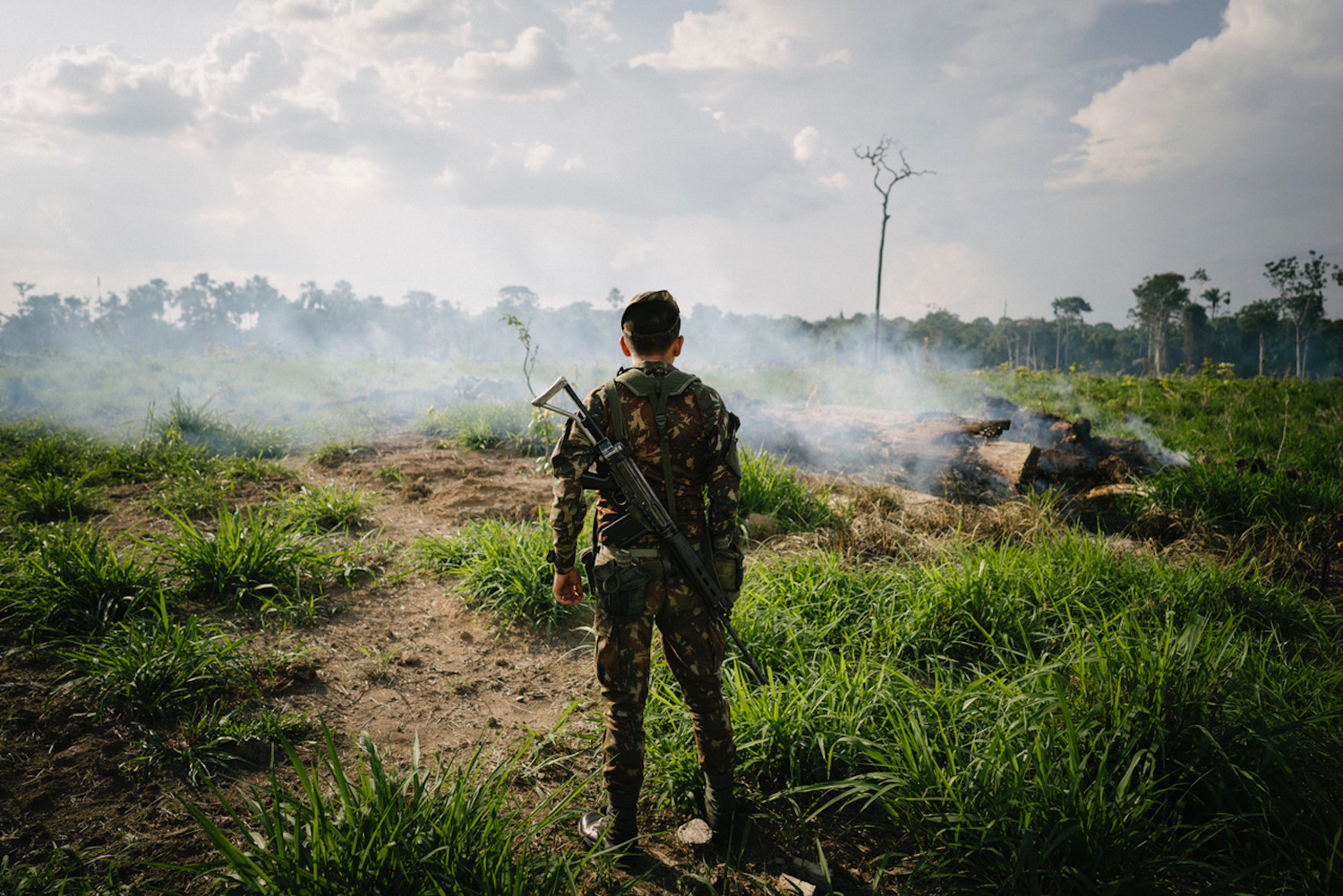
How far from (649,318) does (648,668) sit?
4.01ft

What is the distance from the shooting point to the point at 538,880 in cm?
163

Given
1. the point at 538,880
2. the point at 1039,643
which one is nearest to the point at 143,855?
the point at 538,880

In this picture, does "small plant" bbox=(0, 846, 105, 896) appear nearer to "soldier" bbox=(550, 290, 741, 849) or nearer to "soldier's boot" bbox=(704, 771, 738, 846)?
"soldier" bbox=(550, 290, 741, 849)

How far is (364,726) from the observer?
103 inches

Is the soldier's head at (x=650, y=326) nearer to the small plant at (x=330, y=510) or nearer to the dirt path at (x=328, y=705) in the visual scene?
the dirt path at (x=328, y=705)

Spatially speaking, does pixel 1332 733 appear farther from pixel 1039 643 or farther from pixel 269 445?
pixel 269 445

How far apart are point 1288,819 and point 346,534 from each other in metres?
5.29

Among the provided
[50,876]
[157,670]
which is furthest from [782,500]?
A: [50,876]

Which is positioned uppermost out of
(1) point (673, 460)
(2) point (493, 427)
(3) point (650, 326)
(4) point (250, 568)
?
(3) point (650, 326)

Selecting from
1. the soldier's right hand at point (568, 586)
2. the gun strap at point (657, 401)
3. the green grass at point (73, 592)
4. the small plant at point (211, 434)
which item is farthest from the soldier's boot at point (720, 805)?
the small plant at point (211, 434)

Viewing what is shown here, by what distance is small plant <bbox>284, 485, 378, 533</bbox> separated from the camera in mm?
4711

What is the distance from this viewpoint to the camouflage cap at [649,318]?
201 cm

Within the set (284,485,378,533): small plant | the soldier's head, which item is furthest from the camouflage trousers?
(284,485,378,533): small plant

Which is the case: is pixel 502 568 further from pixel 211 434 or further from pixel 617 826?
pixel 211 434
